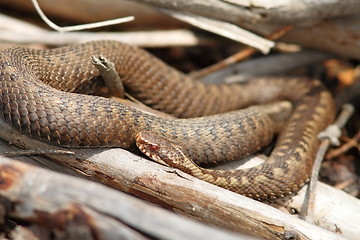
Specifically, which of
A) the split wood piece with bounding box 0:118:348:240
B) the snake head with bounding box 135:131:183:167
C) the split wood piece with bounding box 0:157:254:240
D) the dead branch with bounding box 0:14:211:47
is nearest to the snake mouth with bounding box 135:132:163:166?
the snake head with bounding box 135:131:183:167

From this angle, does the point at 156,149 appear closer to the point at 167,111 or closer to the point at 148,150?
the point at 148,150

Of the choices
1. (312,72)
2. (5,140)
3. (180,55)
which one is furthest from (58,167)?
(312,72)

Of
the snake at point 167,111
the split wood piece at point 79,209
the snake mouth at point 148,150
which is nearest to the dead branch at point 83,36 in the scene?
the snake at point 167,111

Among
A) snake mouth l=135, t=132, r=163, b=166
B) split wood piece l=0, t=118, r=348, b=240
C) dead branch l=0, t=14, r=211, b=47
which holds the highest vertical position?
dead branch l=0, t=14, r=211, b=47

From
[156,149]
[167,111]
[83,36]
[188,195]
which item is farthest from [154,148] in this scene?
[83,36]

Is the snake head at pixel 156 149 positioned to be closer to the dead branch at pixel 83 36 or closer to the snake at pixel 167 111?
the snake at pixel 167 111

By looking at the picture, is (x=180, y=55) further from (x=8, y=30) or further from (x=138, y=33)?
(x=8, y=30)

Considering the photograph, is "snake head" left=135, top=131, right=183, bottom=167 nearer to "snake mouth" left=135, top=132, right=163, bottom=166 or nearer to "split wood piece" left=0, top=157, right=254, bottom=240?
"snake mouth" left=135, top=132, right=163, bottom=166
